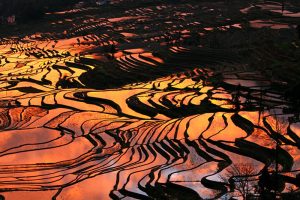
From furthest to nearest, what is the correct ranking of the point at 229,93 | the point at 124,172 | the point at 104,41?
the point at 104,41, the point at 229,93, the point at 124,172

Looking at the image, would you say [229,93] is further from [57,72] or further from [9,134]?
[57,72]

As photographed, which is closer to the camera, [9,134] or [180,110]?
[9,134]

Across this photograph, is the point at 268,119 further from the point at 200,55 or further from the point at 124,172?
the point at 200,55

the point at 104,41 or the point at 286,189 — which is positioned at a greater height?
the point at 286,189

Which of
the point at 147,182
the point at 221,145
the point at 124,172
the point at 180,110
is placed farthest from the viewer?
the point at 180,110

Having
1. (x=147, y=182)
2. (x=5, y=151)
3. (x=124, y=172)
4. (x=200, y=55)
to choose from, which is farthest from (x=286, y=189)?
(x=200, y=55)

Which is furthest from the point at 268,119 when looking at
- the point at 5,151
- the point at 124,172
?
the point at 5,151
